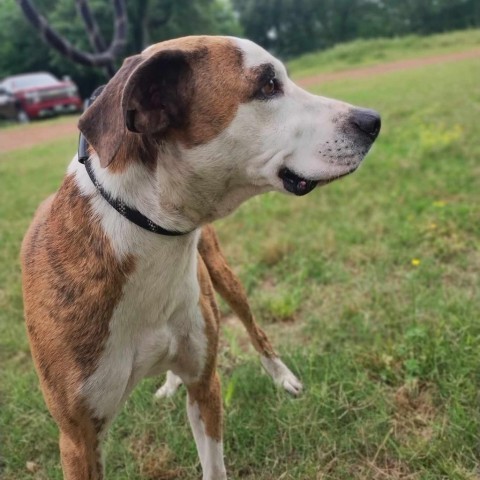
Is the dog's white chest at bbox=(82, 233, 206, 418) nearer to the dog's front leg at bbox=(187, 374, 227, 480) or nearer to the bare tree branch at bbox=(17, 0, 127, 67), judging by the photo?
the dog's front leg at bbox=(187, 374, 227, 480)

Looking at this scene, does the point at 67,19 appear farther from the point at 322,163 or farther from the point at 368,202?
the point at 322,163

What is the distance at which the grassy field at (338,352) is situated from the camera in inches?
98.6

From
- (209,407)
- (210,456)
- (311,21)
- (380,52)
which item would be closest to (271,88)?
(209,407)

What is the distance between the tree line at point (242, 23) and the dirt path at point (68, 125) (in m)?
7.91

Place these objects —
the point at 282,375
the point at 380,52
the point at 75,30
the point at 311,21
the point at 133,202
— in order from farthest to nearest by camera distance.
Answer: the point at 311,21 → the point at 75,30 → the point at 380,52 → the point at 282,375 → the point at 133,202

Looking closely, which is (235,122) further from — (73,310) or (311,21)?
(311,21)

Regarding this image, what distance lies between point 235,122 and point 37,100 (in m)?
18.9

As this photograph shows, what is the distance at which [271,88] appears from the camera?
73.6 inches

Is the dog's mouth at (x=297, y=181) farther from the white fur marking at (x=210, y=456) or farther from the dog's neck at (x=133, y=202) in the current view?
the white fur marking at (x=210, y=456)

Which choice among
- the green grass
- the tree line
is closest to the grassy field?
the green grass

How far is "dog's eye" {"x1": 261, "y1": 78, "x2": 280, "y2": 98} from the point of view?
6.07ft

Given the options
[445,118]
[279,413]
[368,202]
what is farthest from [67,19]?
[279,413]

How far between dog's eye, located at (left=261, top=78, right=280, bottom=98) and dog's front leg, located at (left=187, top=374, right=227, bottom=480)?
112 cm

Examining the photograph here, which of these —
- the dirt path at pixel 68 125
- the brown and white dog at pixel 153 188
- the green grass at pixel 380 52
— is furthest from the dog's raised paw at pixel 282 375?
the green grass at pixel 380 52
